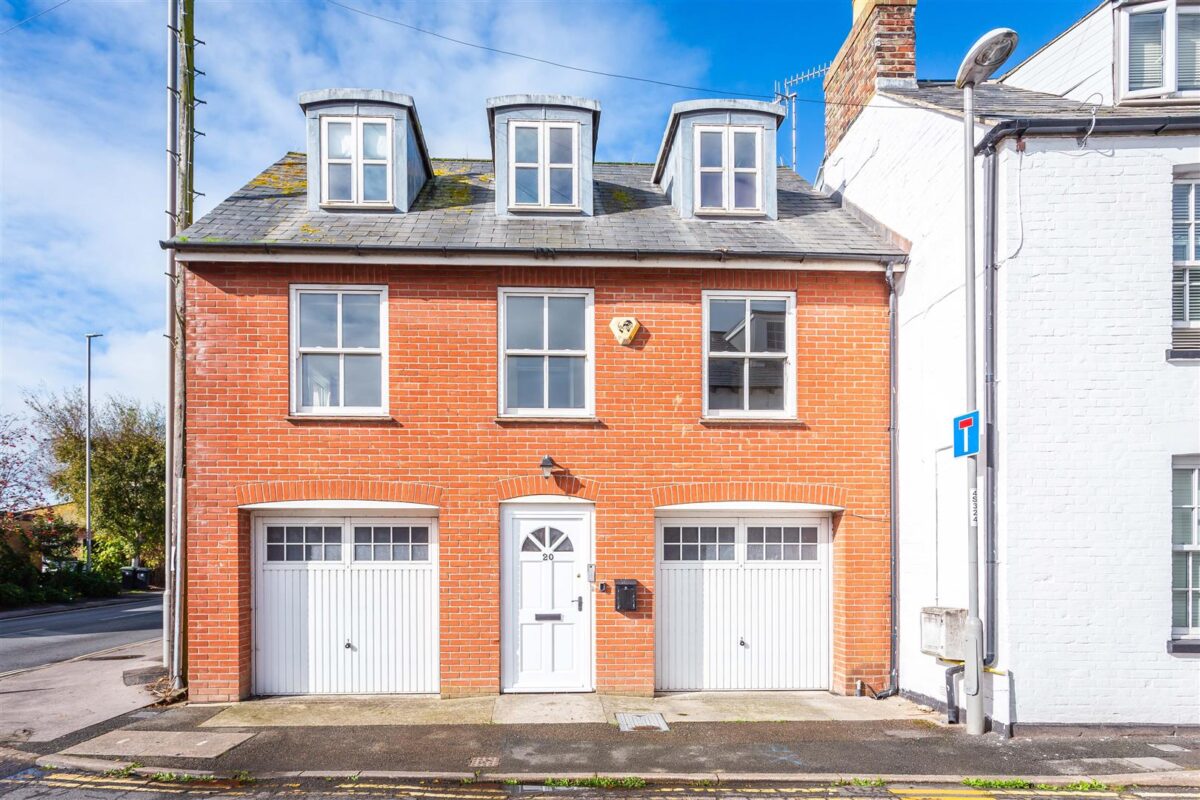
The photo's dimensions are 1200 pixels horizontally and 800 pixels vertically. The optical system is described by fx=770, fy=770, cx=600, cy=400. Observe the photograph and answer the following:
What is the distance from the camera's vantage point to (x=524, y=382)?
32.3ft

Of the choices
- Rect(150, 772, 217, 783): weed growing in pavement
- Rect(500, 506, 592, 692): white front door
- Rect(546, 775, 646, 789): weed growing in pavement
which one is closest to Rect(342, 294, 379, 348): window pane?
Rect(500, 506, 592, 692): white front door

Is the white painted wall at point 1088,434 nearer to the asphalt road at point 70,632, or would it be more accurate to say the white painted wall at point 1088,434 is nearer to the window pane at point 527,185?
the window pane at point 527,185

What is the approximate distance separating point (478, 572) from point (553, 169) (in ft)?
18.4

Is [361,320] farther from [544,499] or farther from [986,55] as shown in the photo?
[986,55]

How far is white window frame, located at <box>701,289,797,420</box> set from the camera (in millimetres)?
9898

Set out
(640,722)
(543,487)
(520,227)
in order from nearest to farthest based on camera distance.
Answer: (640,722) < (543,487) < (520,227)

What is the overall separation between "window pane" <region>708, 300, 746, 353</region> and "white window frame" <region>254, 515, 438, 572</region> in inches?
168

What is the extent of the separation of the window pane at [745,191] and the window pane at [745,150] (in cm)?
16

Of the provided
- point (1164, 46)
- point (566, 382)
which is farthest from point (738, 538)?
point (1164, 46)

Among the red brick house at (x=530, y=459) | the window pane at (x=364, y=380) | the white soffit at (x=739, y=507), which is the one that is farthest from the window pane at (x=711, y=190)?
the window pane at (x=364, y=380)

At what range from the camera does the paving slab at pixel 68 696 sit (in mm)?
8538

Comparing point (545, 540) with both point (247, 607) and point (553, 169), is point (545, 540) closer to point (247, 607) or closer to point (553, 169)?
point (247, 607)

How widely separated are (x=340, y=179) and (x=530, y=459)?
479 cm

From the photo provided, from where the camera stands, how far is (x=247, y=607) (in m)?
9.53
